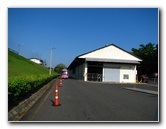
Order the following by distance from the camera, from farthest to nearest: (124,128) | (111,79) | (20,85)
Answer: (111,79)
(20,85)
(124,128)

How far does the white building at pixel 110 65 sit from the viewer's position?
46.4 meters

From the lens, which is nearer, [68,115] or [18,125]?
[18,125]

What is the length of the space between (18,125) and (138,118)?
4211 mm

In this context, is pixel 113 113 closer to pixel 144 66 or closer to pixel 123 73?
pixel 123 73

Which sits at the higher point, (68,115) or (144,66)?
(144,66)

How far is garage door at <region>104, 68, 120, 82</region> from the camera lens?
46397 millimetres

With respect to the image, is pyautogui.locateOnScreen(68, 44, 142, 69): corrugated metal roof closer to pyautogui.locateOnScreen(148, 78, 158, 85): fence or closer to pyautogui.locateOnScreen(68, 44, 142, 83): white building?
pyautogui.locateOnScreen(68, 44, 142, 83): white building

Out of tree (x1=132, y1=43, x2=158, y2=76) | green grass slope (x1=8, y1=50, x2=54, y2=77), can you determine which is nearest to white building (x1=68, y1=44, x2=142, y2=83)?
tree (x1=132, y1=43, x2=158, y2=76)

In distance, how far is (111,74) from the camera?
46.9 metres

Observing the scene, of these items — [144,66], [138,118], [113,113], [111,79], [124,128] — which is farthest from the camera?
[144,66]

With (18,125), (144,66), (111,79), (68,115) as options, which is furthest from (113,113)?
(144,66)

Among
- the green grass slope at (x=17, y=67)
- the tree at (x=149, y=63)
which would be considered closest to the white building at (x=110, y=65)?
the tree at (x=149, y=63)

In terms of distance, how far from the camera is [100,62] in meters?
46.8

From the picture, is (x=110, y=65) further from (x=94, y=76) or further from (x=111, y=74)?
(x=94, y=76)
